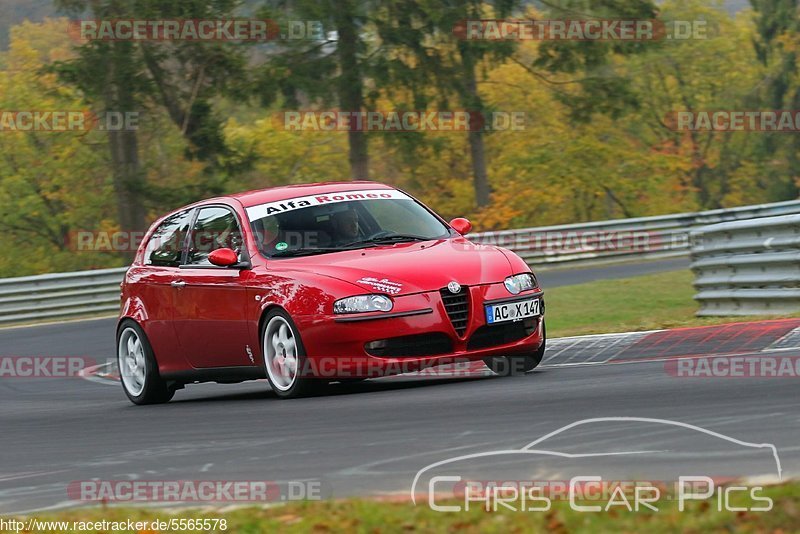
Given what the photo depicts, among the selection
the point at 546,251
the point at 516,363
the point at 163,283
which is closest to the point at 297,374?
→ the point at 516,363

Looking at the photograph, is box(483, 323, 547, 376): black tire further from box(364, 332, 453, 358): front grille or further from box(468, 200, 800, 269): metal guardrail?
box(468, 200, 800, 269): metal guardrail

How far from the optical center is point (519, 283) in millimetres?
9961

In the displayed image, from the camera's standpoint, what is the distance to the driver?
10.5 m

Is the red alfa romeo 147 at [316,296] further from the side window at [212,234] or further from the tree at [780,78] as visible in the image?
the tree at [780,78]

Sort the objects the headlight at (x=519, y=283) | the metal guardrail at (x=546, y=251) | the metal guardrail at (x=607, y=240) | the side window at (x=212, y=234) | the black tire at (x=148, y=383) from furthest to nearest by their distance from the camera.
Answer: the metal guardrail at (x=607, y=240), the metal guardrail at (x=546, y=251), the black tire at (x=148, y=383), the side window at (x=212, y=234), the headlight at (x=519, y=283)

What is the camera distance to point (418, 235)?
10.7m

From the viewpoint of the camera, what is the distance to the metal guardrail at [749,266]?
1321cm

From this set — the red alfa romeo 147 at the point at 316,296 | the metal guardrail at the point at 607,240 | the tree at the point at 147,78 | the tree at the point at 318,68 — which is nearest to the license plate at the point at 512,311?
the red alfa romeo 147 at the point at 316,296

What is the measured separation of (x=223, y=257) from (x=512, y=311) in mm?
2186

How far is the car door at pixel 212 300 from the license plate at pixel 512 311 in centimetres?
176

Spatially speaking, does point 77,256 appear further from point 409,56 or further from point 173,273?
point 173,273

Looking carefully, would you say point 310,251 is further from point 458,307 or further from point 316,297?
point 458,307

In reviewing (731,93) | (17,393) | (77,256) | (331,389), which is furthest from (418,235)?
(731,93)

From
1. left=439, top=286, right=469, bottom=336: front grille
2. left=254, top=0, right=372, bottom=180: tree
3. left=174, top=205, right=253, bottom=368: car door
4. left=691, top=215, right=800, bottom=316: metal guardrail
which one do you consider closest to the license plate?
left=439, top=286, right=469, bottom=336: front grille
